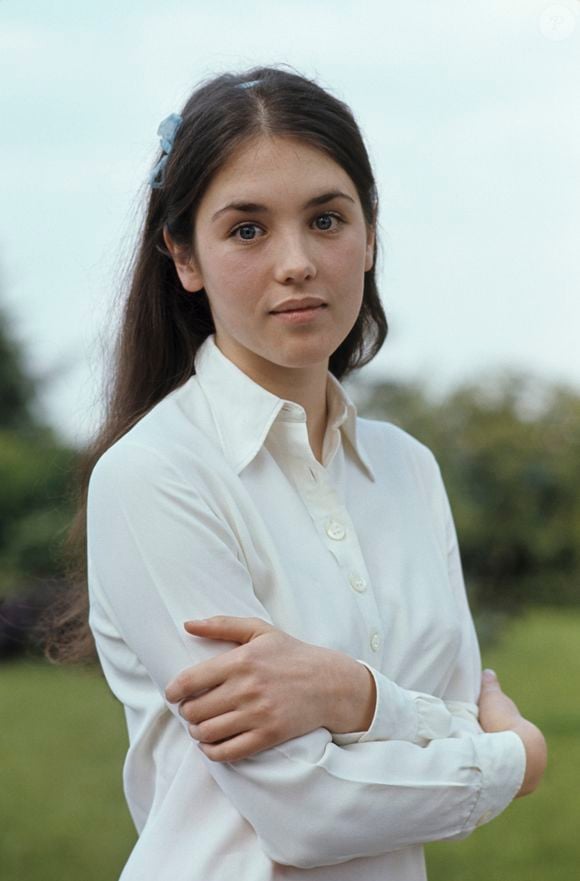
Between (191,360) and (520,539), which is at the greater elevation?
(191,360)

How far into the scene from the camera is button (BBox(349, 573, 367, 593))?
1479 millimetres

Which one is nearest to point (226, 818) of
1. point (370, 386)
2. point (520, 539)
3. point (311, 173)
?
point (311, 173)

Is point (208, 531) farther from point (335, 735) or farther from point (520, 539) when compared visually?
point (520, 539)

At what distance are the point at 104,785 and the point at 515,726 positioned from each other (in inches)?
174

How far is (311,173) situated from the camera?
4.76ft

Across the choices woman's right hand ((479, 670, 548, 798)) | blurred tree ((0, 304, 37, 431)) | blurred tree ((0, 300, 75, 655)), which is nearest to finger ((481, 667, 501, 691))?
woman's right hand ((479, 670, 548, 798))

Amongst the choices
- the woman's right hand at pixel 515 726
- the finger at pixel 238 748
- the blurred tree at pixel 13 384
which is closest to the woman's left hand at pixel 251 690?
the finger at pixel 238 748

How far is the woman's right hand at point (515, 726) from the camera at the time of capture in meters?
1.53

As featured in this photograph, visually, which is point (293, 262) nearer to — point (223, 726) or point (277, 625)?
point (277, 625)

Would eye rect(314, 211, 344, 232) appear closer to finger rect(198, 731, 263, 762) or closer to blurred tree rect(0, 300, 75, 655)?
finger rect(198, 731, 263, 762)

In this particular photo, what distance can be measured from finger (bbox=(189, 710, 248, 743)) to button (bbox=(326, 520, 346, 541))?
30 cm

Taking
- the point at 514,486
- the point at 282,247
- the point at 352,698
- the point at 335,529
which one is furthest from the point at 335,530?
the point at 514,486

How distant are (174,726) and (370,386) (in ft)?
17.0

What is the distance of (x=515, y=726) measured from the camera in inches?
61.6
